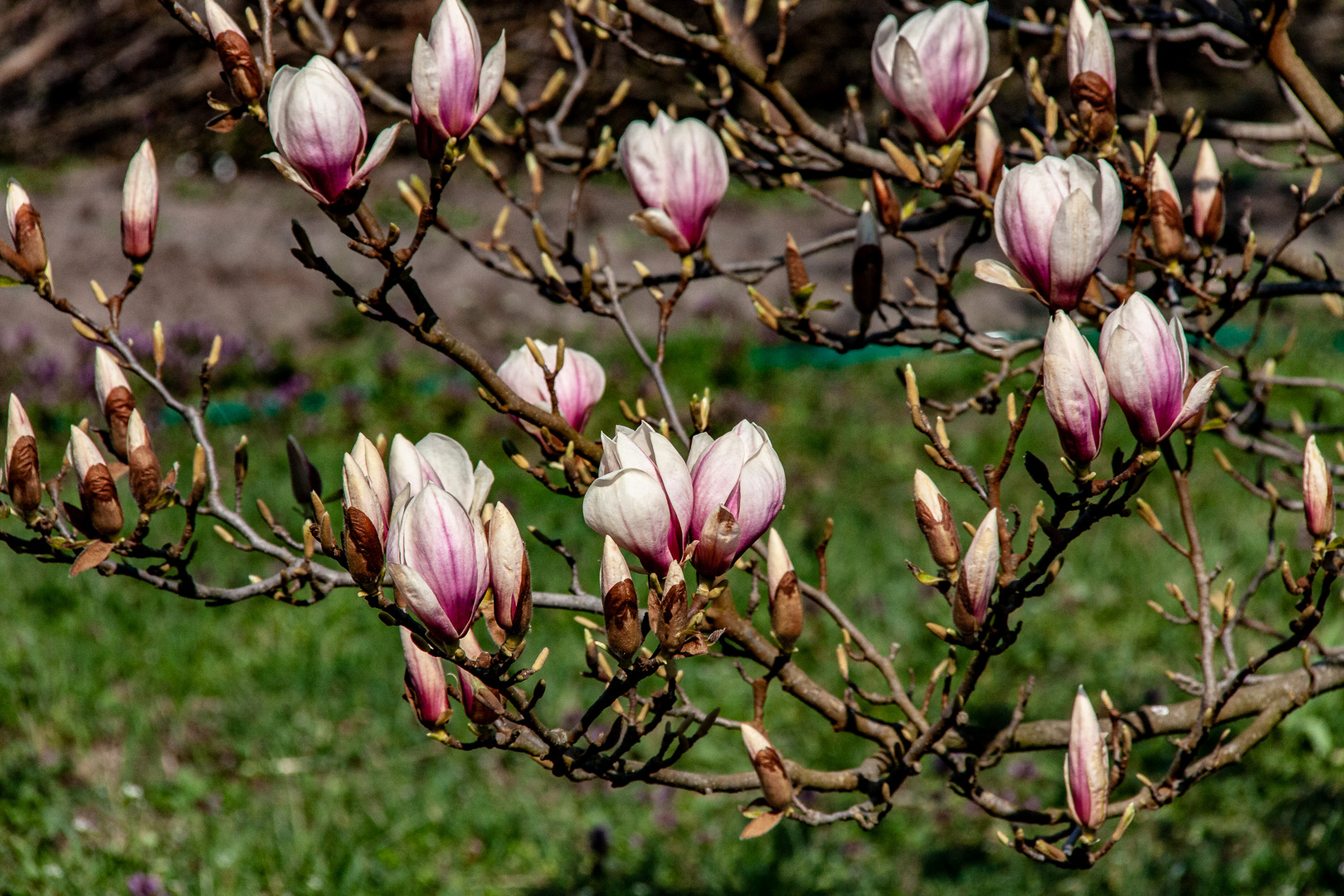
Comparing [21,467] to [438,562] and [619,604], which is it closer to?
[438,562]

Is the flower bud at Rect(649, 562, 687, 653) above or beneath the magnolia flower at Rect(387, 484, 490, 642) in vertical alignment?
beneath

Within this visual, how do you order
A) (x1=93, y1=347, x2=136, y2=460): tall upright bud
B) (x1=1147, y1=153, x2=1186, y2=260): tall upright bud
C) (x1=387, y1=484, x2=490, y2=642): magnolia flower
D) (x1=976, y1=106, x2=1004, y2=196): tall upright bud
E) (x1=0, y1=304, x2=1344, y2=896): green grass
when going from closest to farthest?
1. (x1=387, y1=484, x2=490, y2=642): magnolia flower
2. (x1=93, y1=347, x2=136, y2=460): tall upright bud
3. (x1=1147, y1=153, x2=1186, y2=260): tall upright bud
4. (x1=976, y1=106, x2=1004, y2=196): tall upright bud
5. (x1=0, y1=304, x2=1344, y2=896): green grass

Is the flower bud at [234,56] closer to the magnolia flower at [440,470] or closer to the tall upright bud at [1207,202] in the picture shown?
the magnolia flower at [440,470]

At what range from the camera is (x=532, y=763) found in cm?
325

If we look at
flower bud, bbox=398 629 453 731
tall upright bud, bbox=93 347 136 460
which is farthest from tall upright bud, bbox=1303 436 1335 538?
tall upright bud, bbox=93 347 136 460

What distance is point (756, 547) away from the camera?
5.07ft

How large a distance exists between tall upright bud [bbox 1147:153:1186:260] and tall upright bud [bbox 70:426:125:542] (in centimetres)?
122

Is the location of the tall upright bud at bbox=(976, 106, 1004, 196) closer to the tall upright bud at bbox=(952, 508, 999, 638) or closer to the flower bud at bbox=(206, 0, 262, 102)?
the tall upright bud at bbox=(952, 508, 999, 638)

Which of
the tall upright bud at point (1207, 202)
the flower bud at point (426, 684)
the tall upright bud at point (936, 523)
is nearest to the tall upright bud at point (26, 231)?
the flower bud at point (426, 684)

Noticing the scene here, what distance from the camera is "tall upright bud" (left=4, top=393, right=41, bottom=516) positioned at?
117cm

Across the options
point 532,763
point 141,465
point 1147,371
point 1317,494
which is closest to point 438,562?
point 141,465

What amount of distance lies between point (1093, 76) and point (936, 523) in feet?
1.92

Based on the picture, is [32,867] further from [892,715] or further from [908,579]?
[908,579]

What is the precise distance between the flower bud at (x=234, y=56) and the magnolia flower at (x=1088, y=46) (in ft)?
2.90
